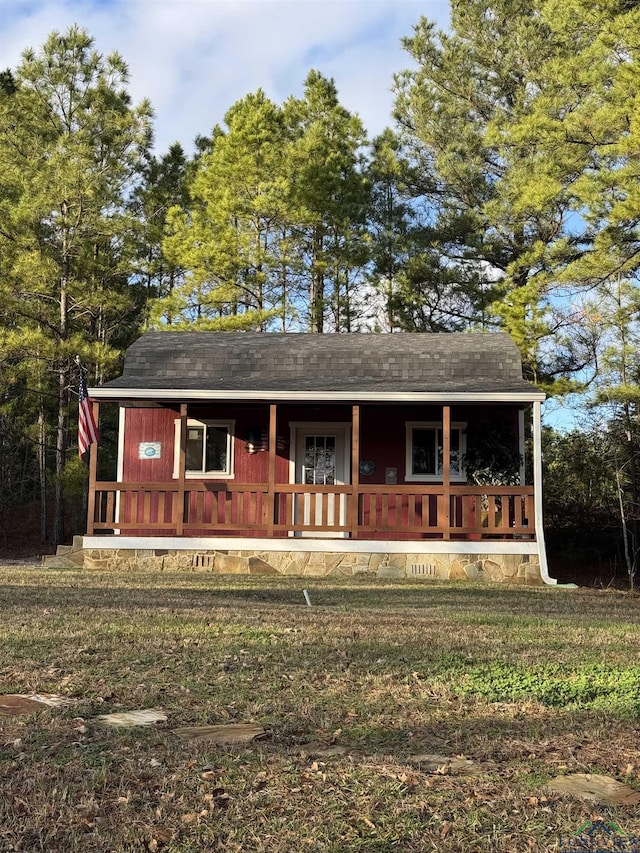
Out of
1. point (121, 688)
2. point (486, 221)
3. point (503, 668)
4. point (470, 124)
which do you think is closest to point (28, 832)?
point (121, 688)

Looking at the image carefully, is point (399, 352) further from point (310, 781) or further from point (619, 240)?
point (310, 781)

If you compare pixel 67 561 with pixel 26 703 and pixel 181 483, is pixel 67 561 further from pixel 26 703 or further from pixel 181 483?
pixel 26 703

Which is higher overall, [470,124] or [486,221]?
[470,124]

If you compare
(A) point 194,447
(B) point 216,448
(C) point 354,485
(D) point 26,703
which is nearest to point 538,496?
(C) point 354,485

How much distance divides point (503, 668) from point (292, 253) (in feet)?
61.3

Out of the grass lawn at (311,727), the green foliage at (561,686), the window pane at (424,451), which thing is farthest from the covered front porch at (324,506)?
the green foliage at (561,686)

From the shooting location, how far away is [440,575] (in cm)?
1264

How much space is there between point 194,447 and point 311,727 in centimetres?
1136

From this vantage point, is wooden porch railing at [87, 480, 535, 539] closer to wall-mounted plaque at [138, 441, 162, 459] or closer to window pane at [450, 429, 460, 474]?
window pane at [450, 429, 460, 474]

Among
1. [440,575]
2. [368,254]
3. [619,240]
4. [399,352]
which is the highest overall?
[368,254]

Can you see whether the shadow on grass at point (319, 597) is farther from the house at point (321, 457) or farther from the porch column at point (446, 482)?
the porch column at point (446, 482)

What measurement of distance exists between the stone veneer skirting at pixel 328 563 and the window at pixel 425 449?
2372 mm

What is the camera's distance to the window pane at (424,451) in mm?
14828

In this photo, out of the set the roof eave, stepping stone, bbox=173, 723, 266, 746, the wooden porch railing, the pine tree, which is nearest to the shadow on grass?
the wooden porch railing
